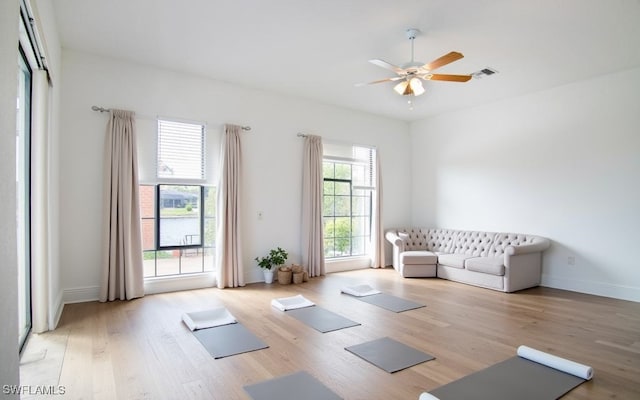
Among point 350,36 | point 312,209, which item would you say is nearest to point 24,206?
point 350,36

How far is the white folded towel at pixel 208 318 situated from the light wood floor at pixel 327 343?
0.41 ft

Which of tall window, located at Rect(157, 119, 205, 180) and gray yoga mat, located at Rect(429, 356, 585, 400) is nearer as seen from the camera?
gray yoga mat, located at Rect(429, 356, 585, 400)

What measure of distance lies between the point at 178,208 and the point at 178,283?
111 centimetres

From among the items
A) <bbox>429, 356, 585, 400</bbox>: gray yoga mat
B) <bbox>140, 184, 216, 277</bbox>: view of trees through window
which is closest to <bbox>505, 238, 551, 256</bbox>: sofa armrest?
<bbox>429, 356, 585, 400</bbox>: gray yoga mat

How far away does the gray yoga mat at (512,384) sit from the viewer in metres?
2.50

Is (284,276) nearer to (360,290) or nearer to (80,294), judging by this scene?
(360,290)

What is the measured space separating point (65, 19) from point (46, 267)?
2.64 m

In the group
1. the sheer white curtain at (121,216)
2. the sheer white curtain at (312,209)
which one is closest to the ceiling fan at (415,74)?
the sheer white curtain at (312,209)

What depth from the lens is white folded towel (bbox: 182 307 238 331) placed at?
3797mm

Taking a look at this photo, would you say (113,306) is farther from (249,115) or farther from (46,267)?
(249,115)

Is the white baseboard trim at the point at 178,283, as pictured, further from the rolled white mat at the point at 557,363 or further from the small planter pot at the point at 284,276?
the rolled white mat at the point at 557,363

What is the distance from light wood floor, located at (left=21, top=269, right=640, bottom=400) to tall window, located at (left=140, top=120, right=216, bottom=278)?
55cm

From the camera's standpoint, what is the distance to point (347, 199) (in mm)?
7387

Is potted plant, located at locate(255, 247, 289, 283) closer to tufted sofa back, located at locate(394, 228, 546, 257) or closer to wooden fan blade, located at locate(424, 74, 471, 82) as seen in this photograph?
tufted sofa back, located at locate(394, 228, 546, 257)
